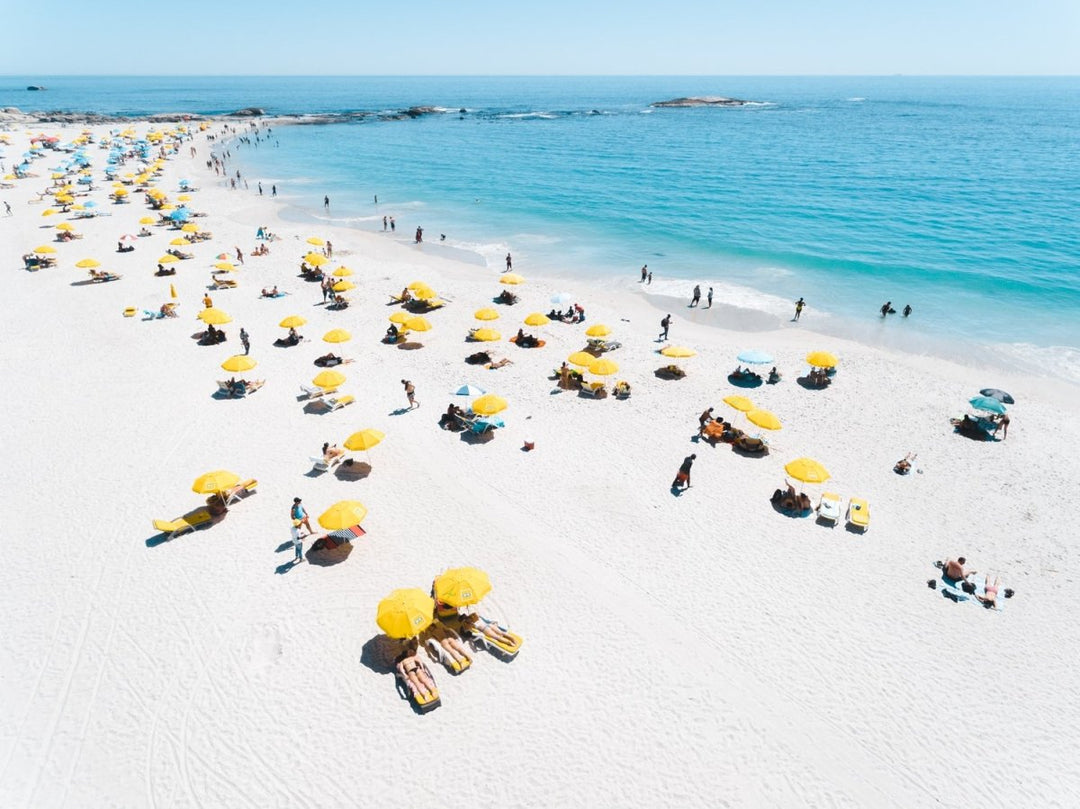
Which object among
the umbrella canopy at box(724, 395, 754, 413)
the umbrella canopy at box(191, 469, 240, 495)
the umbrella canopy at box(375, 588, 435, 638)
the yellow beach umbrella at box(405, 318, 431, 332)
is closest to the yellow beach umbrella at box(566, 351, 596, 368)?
the umbrella canopy at box(724, 395, 754, 413)

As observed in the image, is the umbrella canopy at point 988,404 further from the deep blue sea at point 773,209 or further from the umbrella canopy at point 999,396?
the deep blue sea at point 773,209

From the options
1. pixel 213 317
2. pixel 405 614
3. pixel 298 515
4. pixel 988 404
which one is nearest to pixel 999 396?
pixel 988 404

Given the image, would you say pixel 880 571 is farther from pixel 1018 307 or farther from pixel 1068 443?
pixel 1018 307

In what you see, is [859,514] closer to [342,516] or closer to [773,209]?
[342,516]

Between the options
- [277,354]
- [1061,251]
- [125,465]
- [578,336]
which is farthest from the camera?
[1061,251]

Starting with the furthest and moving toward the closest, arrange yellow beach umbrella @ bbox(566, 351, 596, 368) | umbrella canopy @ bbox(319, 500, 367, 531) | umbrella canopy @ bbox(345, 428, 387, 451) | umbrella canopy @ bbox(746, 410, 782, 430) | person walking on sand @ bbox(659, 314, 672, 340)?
person walking on sand @ bbox(659, 314, 672, 340)
yellow beach umbrella @ bbox(566, 351, 596, 368)
umbrella canopy @ bbox(746, 410, 782, 430)
umbrella canopy @ bbox(345, 428, 387, 451)
umbrella canopy @ bbox(319, 500, 367, 531)

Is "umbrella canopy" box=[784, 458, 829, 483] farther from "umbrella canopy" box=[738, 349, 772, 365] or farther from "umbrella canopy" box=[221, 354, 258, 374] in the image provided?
"umbrella canopy" box=[221, 354, 258, 374]

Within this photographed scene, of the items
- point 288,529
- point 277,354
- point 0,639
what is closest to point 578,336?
point 277,354
